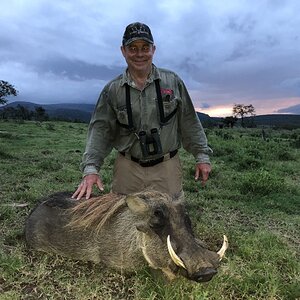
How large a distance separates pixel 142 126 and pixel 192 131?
720mm

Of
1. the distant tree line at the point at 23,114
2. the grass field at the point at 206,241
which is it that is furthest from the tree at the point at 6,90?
the grass field at the point at 206,241

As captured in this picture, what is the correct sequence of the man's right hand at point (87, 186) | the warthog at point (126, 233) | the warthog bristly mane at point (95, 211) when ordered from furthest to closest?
the man's right hand at point (87, 186)
the warthog bristly mane at point (95, 211)
the warthog at point (126, 233)

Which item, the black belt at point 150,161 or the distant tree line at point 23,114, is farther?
the distant tree line at point 23,114

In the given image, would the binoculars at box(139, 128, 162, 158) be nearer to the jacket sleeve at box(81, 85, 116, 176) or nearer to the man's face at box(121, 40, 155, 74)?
the jacket sleeve at box(81, 85, 116, 176)

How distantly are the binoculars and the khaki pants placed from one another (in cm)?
25

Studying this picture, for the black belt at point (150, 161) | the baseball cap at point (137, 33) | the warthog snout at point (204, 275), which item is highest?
the baseball cap at point (137, 33)

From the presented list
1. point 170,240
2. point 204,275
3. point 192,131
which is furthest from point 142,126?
point 204,275

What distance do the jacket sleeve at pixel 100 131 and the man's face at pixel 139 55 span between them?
1.41ft

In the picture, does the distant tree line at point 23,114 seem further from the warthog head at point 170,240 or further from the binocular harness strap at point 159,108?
the warthog head at point 170,240

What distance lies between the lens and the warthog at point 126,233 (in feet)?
11.5

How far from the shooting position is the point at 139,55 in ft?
15.3

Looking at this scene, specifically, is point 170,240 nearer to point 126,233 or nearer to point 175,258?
point 175,258

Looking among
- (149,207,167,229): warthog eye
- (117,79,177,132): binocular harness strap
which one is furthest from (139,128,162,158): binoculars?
(149,207,167,229): warthog eye

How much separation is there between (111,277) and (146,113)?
172 centimetres
